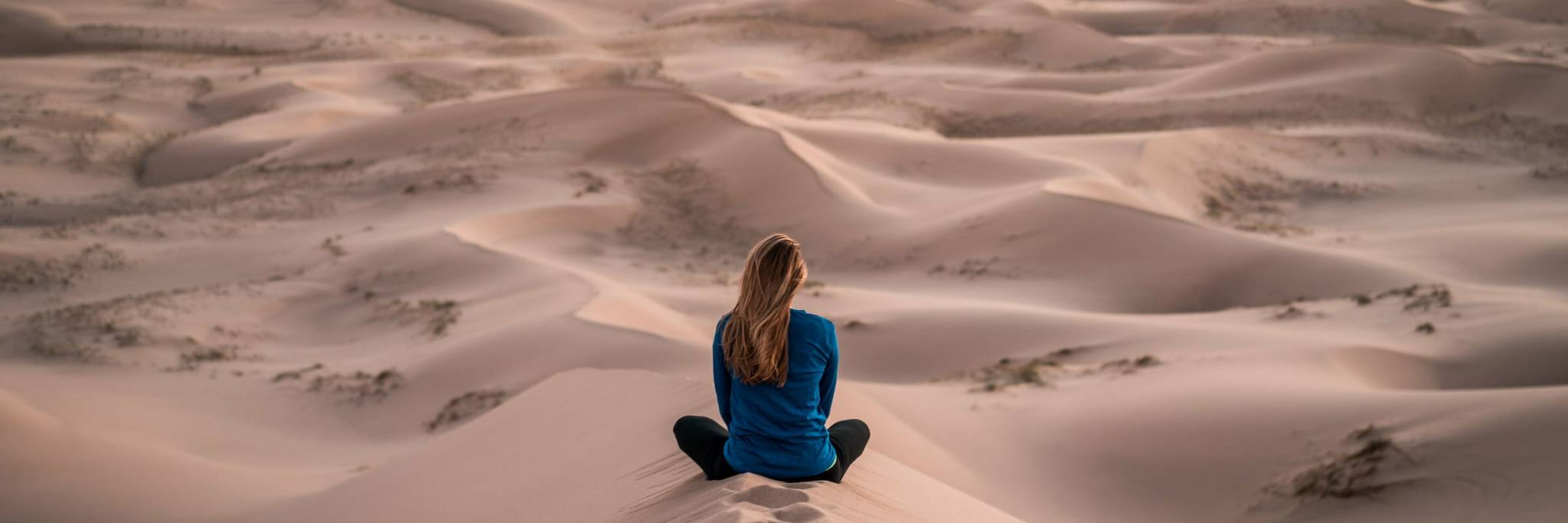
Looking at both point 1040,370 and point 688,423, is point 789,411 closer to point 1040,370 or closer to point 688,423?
point 688,423

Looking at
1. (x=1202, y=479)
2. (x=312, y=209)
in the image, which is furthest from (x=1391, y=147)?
(x=312, y=209)

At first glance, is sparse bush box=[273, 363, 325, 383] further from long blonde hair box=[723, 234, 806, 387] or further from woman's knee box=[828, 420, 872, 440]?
long blonde hair box=[723, 234, 806, 387]

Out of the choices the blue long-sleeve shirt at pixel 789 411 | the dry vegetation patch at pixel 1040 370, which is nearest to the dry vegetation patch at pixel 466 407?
the dry vegetation patch at pixel 1040 370

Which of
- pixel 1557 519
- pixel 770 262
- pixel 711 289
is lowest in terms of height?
pixel 711 289

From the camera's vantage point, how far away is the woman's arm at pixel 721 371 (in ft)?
9.86

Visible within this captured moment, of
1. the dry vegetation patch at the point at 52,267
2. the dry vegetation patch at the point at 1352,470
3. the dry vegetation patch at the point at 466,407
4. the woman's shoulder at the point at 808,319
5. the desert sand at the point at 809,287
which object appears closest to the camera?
the woman's shoulder at the point at 808,319

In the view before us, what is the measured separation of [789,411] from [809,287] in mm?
6047

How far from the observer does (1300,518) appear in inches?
177

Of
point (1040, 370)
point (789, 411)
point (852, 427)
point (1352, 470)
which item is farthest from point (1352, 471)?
point (789, 411)

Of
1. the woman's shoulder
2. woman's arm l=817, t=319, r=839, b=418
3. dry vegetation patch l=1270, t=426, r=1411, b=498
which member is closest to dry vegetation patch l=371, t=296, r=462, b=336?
woman's arm l=817, t=319, r=839, b=418

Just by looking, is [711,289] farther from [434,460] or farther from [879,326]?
[434,460]

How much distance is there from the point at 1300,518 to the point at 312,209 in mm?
9919

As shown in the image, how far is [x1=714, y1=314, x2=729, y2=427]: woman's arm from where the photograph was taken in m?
3.00

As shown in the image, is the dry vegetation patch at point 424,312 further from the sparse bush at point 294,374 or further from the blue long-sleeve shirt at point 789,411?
the blue long-sleeve shirt at point 789,411
